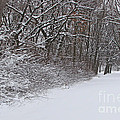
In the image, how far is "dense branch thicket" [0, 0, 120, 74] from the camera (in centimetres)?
808

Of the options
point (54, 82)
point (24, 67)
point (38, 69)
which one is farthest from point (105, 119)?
point (54, 82)

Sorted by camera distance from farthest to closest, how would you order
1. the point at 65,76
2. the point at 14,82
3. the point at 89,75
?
1. the point at 89,75
2. the point at 65,76
3. the point at 14,82

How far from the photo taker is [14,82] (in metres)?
5.68

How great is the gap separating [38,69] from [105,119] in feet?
15.4

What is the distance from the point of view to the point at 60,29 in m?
10.0

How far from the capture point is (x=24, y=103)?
17.5 feet

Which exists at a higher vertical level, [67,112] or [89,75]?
[67,112]

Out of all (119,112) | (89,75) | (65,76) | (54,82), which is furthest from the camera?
(89,75)

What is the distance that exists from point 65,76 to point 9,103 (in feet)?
18.5

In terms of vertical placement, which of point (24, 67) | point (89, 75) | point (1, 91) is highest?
point (24, 67)

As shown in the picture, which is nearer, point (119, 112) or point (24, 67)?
point (119, 112)

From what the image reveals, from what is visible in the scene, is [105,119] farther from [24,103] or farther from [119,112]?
[24,103]

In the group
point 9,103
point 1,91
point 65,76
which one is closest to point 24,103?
point 9,103

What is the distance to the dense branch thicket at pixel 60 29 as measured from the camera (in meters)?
8.08
